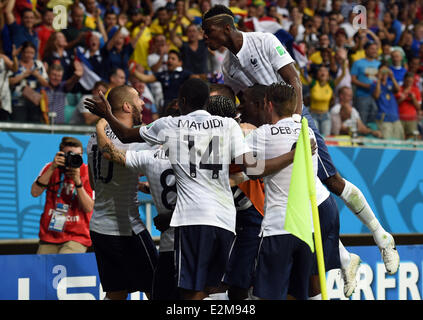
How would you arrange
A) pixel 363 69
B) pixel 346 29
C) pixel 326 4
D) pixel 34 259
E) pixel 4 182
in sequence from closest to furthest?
1. pixel 34 259
2. pixel 4 182
3. pixel 363 69
4. pixel 346 29
5. pixel 326 4

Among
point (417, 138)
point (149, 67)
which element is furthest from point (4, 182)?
point (417, 138)

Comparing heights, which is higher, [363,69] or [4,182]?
[363,69]

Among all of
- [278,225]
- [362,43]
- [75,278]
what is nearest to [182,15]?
[362,43]

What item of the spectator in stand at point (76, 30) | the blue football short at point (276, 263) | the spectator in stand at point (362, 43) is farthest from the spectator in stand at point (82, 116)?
the spectator in stand at point (362, 43)

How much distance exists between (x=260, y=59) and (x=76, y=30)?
5556 mm

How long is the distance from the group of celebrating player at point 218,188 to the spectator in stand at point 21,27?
15.8 feet

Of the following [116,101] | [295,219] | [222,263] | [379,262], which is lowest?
[379,262]

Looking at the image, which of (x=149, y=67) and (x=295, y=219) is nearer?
(x=295, y=219)

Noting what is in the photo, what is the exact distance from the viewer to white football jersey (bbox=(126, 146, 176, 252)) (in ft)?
20.3

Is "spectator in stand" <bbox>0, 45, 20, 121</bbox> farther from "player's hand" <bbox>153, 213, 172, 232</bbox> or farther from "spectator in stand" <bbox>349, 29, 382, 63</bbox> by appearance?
"spectator in stand" <bbox>349, 29, 382, 63</bbox>

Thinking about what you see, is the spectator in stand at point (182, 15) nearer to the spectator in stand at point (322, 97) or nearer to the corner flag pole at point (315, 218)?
the spectator in stand at point (322, 97)

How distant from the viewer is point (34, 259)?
732 centimetres
